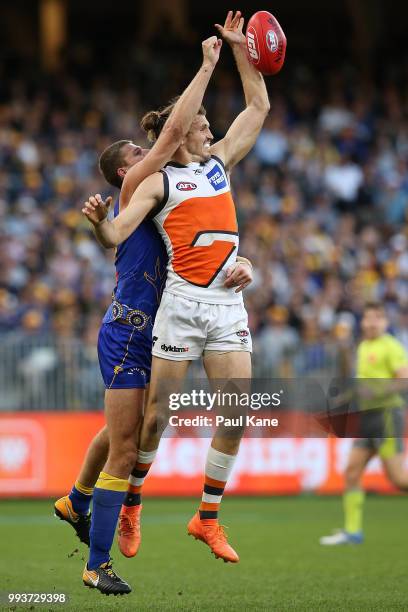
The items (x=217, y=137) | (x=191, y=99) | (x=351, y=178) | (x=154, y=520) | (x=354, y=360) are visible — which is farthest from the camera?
(x=351, y=178)

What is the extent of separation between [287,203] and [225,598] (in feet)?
43.3

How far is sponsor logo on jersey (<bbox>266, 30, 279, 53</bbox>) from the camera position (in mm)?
7461

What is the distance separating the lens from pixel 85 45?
26438mm

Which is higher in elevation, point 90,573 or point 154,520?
point 90,573

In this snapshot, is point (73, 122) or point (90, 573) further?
point (73, 122)

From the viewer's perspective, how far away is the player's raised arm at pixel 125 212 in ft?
22.2

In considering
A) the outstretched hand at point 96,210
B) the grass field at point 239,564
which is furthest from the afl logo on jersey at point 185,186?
the grass field at point 239,564

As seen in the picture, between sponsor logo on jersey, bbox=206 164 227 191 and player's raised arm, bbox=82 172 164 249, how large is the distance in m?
0.34

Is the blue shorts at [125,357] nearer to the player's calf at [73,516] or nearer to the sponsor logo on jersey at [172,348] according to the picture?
the sponsor logo on jersey at [172,348]

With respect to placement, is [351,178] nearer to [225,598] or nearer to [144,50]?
Answer: [144,50]

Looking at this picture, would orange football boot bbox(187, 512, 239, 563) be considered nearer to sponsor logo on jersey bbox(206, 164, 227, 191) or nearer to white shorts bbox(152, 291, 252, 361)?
white shorts bbox(152, 291, 252, 361)

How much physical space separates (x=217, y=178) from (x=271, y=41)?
3.01ft

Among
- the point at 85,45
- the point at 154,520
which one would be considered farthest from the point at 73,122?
the point at 154,520

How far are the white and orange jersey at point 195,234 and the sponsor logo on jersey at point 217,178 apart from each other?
0.02 metres
